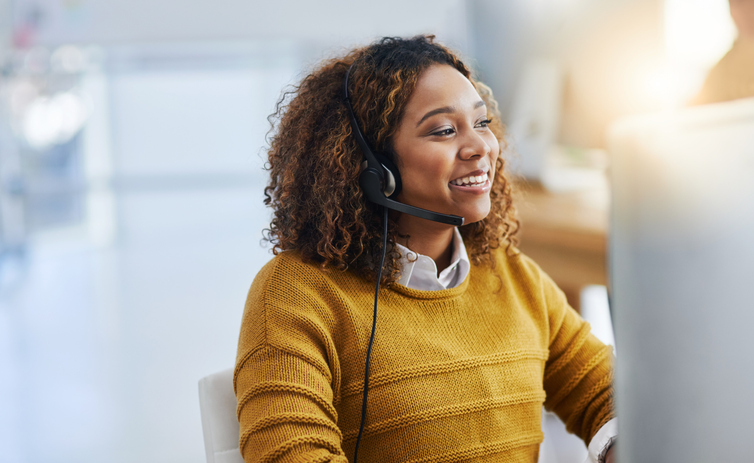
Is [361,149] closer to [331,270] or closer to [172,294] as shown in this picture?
[331,270]

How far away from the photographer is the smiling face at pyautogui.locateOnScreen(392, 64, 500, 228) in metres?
1.00

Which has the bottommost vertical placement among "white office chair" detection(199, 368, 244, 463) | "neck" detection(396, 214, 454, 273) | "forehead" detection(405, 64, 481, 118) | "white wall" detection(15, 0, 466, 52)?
"white office chair" detection(199, 368, 244, 463)

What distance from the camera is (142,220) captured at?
20.6ft

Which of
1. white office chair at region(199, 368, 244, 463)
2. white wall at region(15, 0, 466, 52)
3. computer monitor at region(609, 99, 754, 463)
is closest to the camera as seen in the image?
computer monitor at region(609, 99, 754, 463)

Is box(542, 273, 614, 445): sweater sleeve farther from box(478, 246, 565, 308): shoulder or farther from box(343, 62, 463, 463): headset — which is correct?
box(343, 62, 463, 463): headset

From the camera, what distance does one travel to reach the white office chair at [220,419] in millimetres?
917

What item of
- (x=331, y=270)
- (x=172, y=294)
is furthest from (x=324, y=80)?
(x=172, y=294)

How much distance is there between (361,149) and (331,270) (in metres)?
0.21

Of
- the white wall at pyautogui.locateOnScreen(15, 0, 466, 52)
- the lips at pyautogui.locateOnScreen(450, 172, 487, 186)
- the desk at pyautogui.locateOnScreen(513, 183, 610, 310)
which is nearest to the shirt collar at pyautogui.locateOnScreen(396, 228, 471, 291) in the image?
the lips at pyautogui.locateOnScreen(450, 172, 487, 186)

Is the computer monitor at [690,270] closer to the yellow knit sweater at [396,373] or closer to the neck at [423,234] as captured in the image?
A: the yellow knit sweater at [396,373]

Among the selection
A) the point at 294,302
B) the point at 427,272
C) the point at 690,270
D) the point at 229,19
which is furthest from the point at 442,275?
the point at 229,19

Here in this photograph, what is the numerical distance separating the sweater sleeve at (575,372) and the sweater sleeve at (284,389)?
1.40 feet

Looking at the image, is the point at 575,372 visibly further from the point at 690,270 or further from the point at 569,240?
the point at 569,240

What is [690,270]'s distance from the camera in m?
0.39
